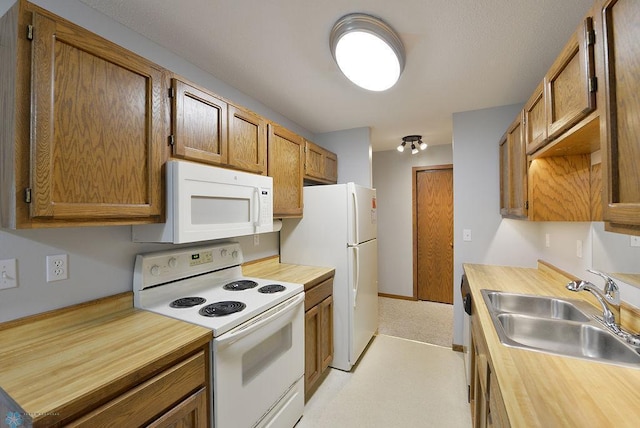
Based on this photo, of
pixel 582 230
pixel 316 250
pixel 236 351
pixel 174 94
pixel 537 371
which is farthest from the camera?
pixel 316 250

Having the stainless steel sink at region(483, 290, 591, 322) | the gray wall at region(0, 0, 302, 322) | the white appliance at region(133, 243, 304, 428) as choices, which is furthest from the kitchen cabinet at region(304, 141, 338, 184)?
the stainless steel sink at region(483, 290, 591, 322)

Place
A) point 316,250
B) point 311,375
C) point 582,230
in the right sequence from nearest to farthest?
point 582,230 < point 311,375 < point 316,250

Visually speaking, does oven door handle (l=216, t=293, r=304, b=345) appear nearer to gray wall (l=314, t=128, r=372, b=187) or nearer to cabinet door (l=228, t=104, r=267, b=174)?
cabinet door (l=228, t=104, r=267, b=174)

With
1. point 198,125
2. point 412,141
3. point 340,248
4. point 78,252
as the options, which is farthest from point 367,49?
point 412,141

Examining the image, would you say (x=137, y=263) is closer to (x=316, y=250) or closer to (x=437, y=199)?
(x=316, y=250)

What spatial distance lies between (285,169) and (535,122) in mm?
1729

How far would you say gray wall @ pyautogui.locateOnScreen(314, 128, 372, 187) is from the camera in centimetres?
306

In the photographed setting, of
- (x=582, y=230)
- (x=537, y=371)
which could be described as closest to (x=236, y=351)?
(x=537, y=371)

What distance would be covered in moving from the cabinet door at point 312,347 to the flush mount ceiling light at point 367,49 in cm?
171

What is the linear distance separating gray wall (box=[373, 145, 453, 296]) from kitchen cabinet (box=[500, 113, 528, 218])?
1722mm

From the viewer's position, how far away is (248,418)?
1364mm

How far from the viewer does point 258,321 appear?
4.64ft

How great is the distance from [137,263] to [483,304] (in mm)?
1938

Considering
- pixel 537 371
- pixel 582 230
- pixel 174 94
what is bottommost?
pixel 537 371
